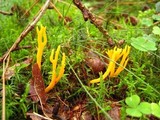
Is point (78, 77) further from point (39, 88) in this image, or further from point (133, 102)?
point (133, 102)

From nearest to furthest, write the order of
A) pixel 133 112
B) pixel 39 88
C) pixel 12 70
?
pixel 133 112 → pixel 39 88 → pixel 12 70

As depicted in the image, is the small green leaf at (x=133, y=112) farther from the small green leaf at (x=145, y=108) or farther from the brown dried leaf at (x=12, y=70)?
the brown dried leaf at (x=12, y=70)

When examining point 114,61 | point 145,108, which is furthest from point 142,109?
point 114,61

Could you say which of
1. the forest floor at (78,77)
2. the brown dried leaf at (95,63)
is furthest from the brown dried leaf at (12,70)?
the brown dried leaf at (95,63)

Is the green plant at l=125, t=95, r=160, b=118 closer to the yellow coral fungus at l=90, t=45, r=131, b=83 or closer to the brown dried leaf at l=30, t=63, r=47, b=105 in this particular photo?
the yellow coral fungus at l=90, t=45, r=131, b=83

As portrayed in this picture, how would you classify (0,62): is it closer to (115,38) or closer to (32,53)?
(32,53)

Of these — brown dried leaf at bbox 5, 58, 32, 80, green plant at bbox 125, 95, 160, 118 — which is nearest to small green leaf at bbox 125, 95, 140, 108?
green plant at bbox 125, 95, 160, 118

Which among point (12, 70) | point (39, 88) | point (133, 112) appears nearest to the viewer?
point (133, 112)

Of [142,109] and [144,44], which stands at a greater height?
[144,44]
